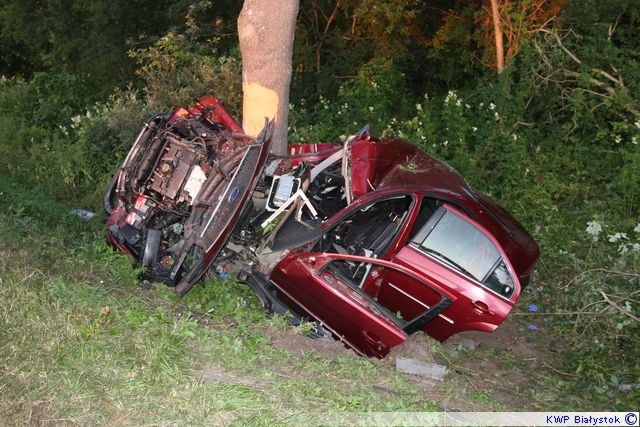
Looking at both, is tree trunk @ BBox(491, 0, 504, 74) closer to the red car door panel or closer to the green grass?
the red car door panel

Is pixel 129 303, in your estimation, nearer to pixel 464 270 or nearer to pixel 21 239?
pixel 21 239

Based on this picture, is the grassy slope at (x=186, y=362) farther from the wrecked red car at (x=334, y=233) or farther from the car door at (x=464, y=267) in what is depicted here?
the car door at (x=464, y=267)

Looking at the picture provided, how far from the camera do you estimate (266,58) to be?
834 cm

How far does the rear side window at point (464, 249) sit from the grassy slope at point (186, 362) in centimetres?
82

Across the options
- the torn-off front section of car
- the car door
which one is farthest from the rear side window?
the torn-off front section of car

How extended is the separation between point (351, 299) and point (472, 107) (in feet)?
23.1

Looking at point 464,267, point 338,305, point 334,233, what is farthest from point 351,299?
point 464,267

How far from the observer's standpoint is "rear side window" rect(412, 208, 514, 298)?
6.20 meters

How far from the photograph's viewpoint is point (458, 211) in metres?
6.36

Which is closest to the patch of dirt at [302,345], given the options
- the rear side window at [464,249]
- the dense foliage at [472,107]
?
the rear side window at [464,249]

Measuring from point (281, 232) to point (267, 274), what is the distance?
1.36ft

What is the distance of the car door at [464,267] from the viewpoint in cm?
610

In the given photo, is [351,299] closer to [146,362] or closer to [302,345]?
[302,345]

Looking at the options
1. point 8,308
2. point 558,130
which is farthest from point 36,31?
point 8,308
